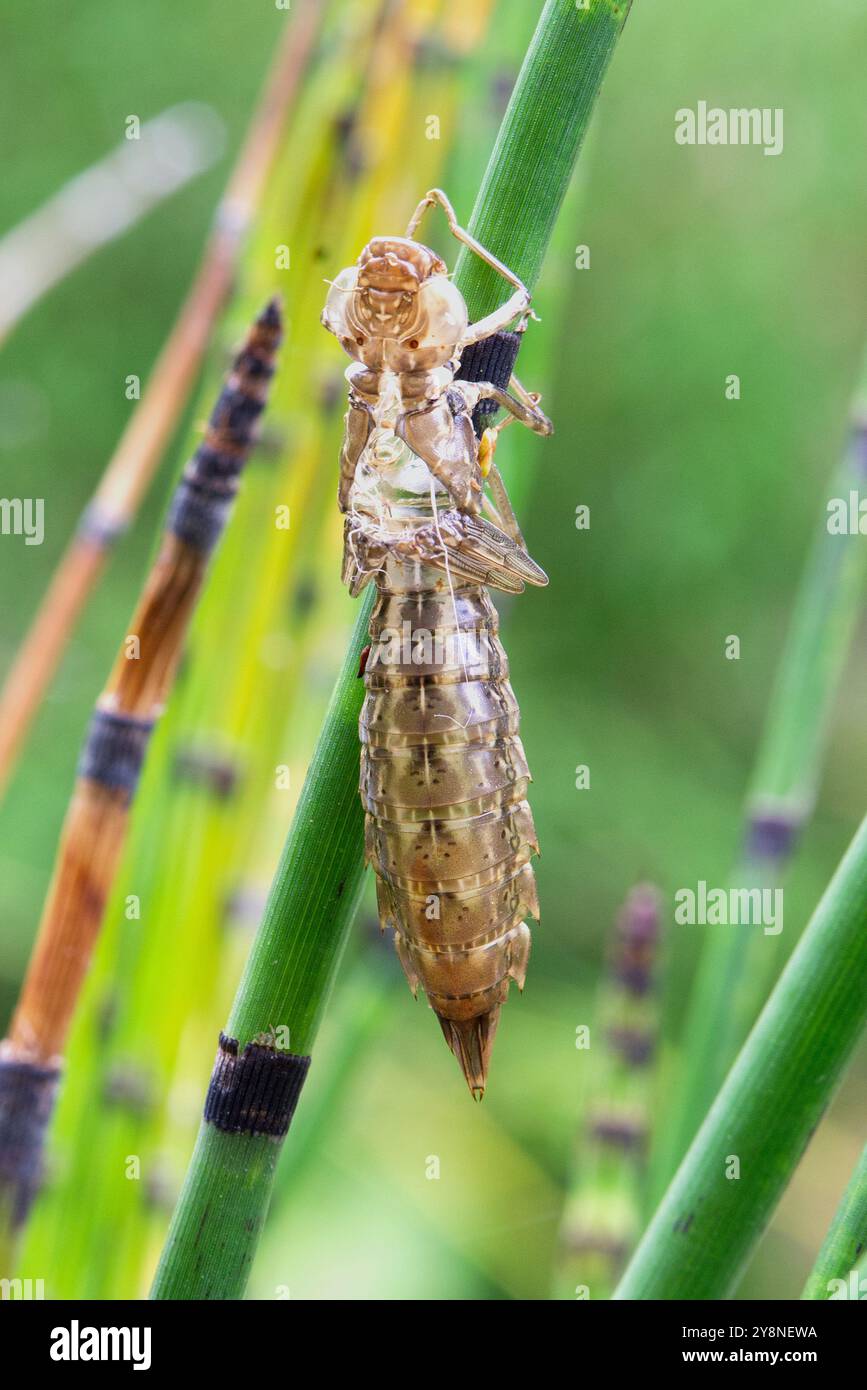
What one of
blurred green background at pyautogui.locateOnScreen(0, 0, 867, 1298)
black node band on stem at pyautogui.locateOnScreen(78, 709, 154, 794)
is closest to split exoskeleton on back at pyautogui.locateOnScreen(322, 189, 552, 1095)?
black node band on stem at pyautogui.locateOnScreen(78, 709, 154, 794)

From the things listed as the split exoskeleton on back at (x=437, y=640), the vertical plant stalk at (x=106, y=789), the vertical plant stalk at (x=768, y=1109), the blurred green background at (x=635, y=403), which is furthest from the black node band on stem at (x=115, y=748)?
the blurred green background at (x=635, y=403)

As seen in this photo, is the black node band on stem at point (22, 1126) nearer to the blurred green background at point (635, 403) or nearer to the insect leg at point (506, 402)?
the insect leg at point (506, 402)

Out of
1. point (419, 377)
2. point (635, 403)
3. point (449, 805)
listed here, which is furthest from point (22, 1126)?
point (635, 403)

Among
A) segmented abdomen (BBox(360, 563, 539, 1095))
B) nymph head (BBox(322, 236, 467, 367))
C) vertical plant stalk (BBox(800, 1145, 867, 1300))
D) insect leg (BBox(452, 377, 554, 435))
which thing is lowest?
vertical plant stalk (BBox(800, 1145, 867, 1300))

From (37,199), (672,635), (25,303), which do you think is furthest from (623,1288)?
(37,199)

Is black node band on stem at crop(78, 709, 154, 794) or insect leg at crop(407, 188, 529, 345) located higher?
insect leg at crop(407, 188, 529, 345)

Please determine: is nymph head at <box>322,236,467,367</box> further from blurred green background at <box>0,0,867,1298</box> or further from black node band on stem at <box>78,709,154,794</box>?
blurred green background at <box>0,0,867,1298</box>

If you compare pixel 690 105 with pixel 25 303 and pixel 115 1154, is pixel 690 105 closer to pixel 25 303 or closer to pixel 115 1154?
pixel 25 303
